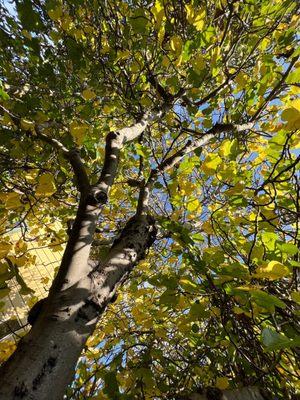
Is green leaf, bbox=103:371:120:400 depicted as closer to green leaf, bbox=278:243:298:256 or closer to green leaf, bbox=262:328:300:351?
green leaf, bbox=278:243:298:256

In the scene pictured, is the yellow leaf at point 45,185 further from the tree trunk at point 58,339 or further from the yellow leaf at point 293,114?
the yellow leaf at point 293,114

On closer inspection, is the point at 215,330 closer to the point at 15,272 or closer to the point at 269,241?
the point at 269,241

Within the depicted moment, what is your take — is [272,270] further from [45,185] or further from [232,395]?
[45,185]

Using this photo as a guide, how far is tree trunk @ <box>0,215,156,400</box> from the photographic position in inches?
36.8

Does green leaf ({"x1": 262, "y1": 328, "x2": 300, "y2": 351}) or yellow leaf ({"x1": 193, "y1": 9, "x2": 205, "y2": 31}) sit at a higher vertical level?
yellow leaf ({"x1": 193, "y1": 9, "x2": 205, "y2": 31})

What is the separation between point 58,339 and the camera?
1081 mm

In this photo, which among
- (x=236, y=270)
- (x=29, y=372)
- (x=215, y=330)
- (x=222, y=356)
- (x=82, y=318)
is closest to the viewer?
(x=29, y=372)

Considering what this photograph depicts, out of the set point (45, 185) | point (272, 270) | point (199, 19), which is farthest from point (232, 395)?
point (199, 19)

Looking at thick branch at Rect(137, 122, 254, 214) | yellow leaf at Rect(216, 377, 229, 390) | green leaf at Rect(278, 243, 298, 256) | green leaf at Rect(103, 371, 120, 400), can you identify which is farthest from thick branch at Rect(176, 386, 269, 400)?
thick branch at Rect(137, 122, 254, 214)

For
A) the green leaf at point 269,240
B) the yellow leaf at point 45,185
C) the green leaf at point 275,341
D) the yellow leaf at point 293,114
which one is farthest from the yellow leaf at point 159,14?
the green leaf at point 275,341

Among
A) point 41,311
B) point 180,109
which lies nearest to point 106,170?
point 41,311

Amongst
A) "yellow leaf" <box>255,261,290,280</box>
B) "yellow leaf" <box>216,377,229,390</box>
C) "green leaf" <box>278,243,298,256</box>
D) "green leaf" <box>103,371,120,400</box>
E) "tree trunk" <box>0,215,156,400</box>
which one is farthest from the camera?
"yellow leaf" <box>216,377,229,390</box>

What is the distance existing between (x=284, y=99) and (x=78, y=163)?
110 inches

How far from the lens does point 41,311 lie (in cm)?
125
